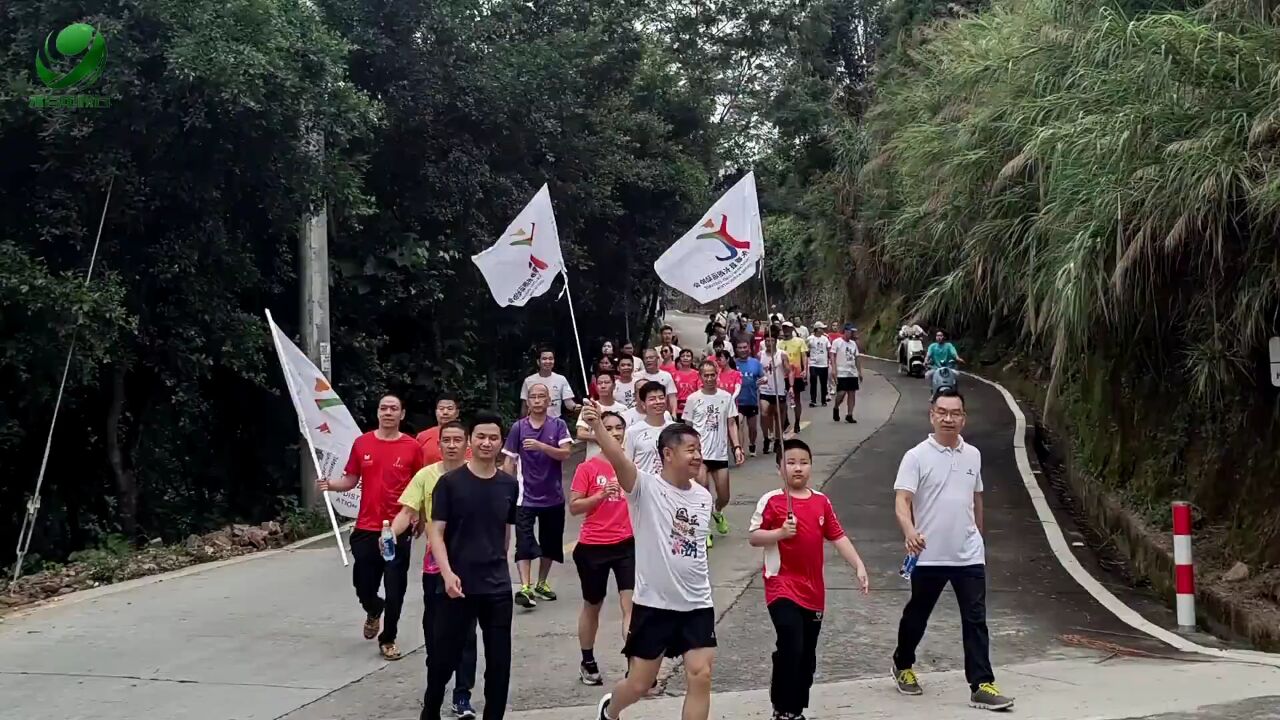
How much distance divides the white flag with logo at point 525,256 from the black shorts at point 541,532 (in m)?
3.07

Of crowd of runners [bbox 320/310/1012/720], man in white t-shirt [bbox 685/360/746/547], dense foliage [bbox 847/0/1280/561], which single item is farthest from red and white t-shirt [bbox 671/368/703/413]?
crowd of runners [bbox 320/310/1012/720]

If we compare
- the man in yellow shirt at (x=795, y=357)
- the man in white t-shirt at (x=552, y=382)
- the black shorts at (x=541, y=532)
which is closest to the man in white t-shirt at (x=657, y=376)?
the man in white t-shirt at (x=552, y=382)

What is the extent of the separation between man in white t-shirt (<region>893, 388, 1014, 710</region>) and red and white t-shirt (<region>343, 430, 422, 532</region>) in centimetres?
323

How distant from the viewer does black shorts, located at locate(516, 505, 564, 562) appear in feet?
30.5

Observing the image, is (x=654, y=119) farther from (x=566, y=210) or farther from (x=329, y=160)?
(x=329, y=160)

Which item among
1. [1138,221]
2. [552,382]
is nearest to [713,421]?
[552,382]

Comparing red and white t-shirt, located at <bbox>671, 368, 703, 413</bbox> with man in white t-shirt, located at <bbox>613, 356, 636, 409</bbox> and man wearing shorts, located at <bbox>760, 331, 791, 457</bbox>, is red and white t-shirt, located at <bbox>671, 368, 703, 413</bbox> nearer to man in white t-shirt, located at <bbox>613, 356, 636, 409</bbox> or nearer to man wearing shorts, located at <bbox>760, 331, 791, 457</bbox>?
man in white t-shirt, located at <bbox>613, 356, 636, 409</bbox>

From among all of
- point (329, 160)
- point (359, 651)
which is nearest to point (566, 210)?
point (329, 160)

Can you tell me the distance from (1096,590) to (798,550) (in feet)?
16.6

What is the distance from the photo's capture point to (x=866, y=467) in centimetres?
1667

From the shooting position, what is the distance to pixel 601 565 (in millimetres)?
7773

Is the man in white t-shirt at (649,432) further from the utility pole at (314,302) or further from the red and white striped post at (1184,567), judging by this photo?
the utility pole at (314,302)

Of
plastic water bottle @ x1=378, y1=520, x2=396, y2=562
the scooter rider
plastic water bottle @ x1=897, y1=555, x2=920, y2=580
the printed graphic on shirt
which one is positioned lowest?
plastic water bottle @ x1=897, y1=555, x2=920, y2=580

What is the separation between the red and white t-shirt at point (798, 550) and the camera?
6.48m
